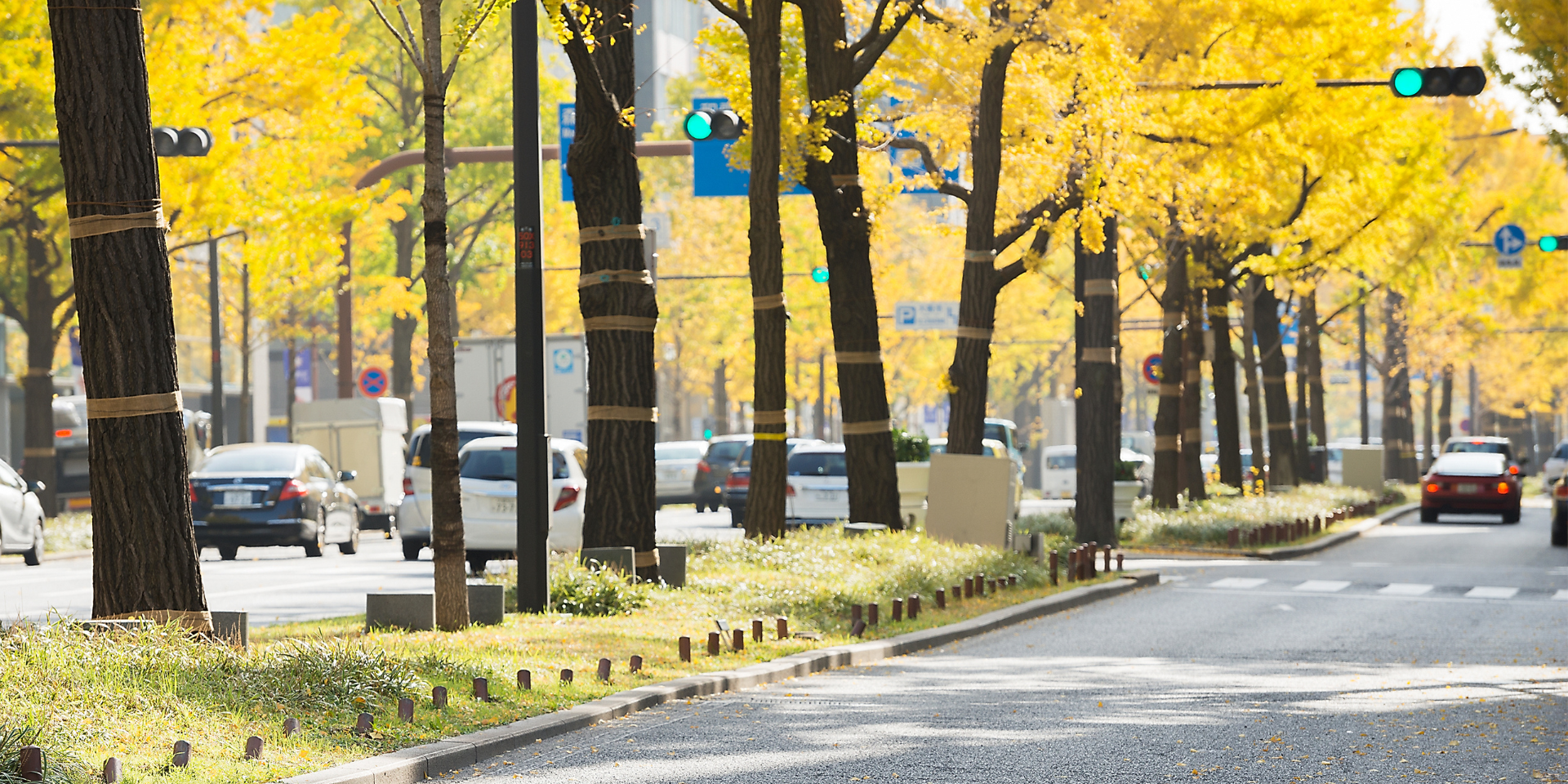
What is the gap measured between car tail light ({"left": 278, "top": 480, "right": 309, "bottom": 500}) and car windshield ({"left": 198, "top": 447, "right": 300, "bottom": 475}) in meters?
0.15

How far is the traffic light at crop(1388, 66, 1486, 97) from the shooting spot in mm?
19047

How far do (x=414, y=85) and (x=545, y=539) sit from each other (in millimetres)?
35990

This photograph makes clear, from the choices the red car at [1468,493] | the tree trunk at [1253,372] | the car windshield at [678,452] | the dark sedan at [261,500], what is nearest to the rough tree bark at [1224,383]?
the tree trunk at [1253,372]

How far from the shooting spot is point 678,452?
44.9 m

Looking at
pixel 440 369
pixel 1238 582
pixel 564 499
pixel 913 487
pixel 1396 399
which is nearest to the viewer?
pixel 440 369

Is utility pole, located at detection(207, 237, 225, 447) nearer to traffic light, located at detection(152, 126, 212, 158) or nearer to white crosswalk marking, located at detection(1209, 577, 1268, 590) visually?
traffic light, located at detection(152, 126, 212, 158)

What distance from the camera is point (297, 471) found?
85.9 ft

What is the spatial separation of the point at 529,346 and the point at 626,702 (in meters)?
4.28

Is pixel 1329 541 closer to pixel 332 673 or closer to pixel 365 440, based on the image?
pixel 365 440

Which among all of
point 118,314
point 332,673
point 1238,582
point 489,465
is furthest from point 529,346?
point 1238,582

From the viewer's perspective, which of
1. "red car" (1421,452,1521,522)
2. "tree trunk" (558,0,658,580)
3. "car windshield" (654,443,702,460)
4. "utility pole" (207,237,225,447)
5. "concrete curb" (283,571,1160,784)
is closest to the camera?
"concrete curb" (283,571,1160,784)

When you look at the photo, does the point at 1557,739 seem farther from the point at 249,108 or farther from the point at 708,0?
the point at 249,108

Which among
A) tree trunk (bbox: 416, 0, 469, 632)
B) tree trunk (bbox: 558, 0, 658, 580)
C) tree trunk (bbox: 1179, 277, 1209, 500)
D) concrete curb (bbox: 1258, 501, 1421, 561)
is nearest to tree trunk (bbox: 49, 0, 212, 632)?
tree trunk (bbox: 416, 0, 469, 632)

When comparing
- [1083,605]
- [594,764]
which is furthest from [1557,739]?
[1083,605]
